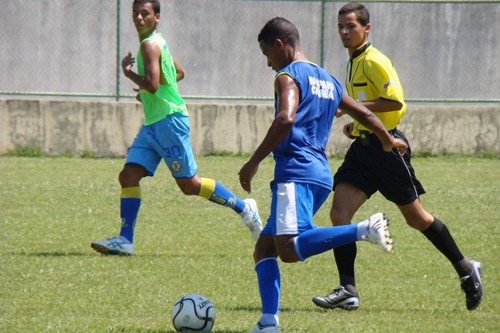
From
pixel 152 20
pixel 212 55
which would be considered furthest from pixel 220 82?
pixel 152 20

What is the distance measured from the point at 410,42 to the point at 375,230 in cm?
1539

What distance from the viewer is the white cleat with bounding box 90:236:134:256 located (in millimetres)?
7816

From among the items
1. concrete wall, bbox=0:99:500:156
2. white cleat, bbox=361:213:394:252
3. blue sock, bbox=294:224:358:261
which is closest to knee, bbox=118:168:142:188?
blue sock, bbox=294:224:358:261

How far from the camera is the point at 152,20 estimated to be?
7.92 meters

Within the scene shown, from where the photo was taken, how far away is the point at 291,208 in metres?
5.23

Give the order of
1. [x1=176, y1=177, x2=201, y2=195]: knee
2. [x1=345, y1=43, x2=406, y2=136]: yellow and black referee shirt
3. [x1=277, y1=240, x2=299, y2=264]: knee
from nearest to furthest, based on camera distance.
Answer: [x1=277, y1=240, x2=299, y2=264]: knee, [x1=345, y1=43, x2=406, y2=136]: yellow and black referee shirt, [x1=176, y1=177, x2=201, y2=195]: knee

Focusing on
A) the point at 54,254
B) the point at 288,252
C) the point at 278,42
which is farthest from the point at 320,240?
the point at 54,254

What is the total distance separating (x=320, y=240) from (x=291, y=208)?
0.24 meters

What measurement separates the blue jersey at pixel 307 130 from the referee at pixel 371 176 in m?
1.00

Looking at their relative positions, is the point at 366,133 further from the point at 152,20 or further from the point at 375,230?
the point at 152,20

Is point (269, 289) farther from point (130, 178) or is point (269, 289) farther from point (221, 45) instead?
point (221, 45)

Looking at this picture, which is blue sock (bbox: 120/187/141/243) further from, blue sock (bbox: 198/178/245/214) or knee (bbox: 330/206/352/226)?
knee (bbox: 330/206/352/226)

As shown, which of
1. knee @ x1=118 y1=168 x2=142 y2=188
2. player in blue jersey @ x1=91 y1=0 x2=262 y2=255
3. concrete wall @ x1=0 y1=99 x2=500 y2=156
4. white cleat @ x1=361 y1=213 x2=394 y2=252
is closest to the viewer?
white cleat @ x1=361 y1=213 x2=394 y2=252

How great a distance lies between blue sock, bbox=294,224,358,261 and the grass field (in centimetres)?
61
